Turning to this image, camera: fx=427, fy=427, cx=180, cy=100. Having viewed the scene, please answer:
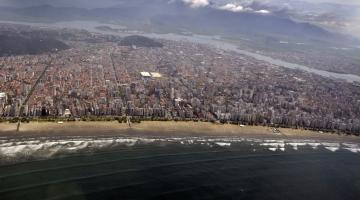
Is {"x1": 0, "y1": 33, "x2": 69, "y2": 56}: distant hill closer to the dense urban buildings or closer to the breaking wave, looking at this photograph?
the dense urban buildings

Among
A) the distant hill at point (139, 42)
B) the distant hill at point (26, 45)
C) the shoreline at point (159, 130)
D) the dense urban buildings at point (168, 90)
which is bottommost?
the shoreline at point (159, 130)

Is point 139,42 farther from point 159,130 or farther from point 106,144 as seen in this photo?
point 106,144

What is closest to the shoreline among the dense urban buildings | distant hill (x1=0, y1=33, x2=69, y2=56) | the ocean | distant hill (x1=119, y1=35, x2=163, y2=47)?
the ocean

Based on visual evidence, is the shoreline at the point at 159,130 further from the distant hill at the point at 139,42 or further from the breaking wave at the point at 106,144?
the distant hill at the point at 139,42

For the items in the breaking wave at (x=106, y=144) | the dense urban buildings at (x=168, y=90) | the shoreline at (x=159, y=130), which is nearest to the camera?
the breaking wave at (x=106, y=144)

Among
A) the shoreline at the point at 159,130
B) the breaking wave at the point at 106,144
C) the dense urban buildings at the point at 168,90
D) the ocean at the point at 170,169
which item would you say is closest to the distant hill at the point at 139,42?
the dense urban buildings at the point at 168,90

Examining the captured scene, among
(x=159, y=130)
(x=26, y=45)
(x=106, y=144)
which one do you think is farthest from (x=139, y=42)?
(x=106, y=144)
